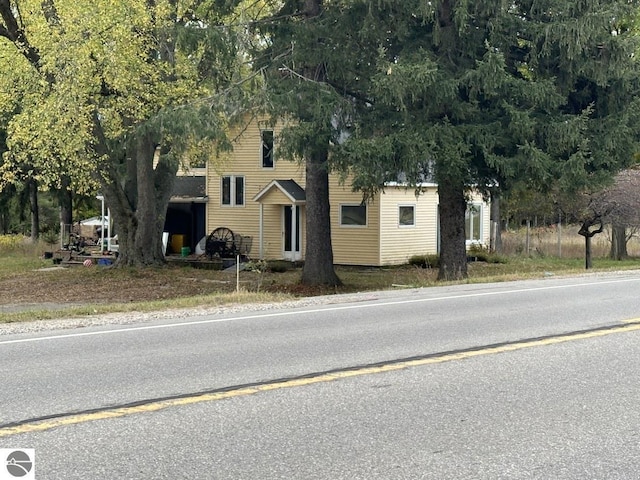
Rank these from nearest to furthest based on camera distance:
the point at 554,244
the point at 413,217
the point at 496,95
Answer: the point at 496,95
the point at 413,217
the point at 554,244

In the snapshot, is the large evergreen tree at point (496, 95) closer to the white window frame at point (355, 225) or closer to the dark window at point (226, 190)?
the white window frame at point (355, 225)

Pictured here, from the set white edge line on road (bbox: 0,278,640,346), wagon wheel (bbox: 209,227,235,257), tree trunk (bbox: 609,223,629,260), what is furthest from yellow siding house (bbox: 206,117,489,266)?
white edge line on road (bbox: 0,278,640,346)

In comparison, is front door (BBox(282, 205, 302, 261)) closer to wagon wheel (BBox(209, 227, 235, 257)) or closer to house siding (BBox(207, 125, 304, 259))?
house siding (BBox(207, 125, 304, 259))

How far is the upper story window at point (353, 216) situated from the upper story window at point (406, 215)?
58.6 inches

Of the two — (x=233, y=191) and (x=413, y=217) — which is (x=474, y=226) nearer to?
(x=413, y=217)

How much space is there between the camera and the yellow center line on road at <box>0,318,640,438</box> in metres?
6.82

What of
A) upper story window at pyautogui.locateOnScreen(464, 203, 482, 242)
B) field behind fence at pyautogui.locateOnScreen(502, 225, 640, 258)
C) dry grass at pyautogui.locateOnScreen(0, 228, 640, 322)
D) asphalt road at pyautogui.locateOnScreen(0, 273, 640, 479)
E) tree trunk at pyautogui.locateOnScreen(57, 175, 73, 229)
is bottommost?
dry grass at pyautogui.locateOnScreen(0, 228, 640, 322)

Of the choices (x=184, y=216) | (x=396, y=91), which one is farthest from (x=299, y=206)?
(x=396, y=91)

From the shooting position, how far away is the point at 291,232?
35719 mm

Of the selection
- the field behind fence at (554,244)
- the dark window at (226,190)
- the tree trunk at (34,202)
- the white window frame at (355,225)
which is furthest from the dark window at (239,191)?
the field behind fence at (554,244)

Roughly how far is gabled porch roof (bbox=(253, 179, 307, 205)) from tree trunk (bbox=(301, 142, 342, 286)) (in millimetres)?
8106

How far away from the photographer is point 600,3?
21.2 meters

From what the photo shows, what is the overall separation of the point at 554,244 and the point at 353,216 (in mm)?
12026

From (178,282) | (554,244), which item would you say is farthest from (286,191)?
(554,244)
